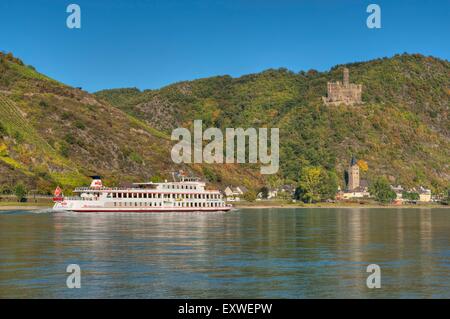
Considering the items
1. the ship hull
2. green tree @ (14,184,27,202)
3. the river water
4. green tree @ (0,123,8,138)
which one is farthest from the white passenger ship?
the river water

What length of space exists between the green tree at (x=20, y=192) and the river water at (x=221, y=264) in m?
83.7

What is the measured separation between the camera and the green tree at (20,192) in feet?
516

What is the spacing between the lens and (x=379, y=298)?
37.0 metres

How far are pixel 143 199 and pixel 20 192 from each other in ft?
114

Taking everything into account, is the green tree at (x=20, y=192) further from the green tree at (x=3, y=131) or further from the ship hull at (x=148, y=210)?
the green tree at (x=3, y=131)

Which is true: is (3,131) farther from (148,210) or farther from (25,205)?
(148,210)

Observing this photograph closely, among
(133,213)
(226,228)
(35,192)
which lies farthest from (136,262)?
(35,192)

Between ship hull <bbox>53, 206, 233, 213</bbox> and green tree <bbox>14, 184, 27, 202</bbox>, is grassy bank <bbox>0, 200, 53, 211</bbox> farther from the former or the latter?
ship hull <bbox>53, 206, 233, 213</bbox>

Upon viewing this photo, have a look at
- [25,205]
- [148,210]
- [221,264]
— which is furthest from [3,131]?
[221,264]

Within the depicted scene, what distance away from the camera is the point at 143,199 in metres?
138

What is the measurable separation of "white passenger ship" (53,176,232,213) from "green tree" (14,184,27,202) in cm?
2147

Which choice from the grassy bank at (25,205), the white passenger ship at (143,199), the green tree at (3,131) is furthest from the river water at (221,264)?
the green tree at (3,131)

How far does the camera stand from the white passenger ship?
5295 inches
